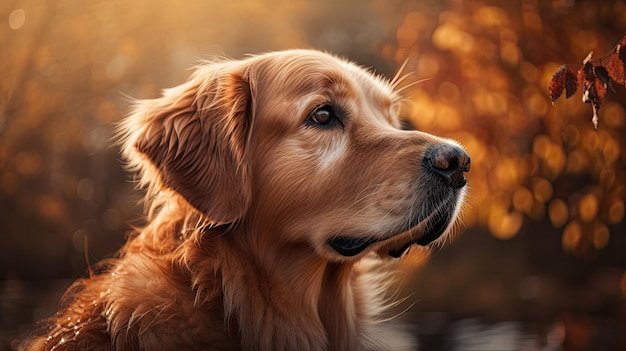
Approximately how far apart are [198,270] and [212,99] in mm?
760

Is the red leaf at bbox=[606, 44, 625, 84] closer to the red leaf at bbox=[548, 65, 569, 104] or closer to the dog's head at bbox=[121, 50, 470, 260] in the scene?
the red leaf at bbox=[548, 65, 569, 104]

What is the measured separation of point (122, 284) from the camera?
2.88 metres

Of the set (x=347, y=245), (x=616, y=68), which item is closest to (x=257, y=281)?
(x=347, y=245)

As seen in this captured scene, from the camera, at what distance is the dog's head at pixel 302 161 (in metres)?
2.82

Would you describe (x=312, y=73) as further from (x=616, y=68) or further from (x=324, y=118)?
(x=616, y=68)

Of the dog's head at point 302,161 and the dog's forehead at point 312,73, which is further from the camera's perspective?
the dog's forehead at point 312,73

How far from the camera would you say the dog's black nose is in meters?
2.75

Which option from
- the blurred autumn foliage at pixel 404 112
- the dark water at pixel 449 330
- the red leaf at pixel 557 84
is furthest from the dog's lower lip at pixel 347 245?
the dark water at pixel 449 330

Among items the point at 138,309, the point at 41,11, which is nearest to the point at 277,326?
the point at 138,309

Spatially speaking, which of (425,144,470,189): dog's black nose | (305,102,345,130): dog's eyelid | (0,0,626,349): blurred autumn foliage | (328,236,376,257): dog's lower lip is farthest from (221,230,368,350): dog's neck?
(0,0,626,349): blurred autumn foliage

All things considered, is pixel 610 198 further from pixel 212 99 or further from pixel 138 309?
pixel 138 309

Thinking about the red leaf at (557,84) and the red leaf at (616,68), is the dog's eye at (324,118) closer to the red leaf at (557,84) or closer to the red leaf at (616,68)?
the red leaf at (557,84)

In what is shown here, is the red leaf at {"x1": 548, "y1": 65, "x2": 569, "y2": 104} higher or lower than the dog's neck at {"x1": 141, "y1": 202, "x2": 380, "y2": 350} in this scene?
higher

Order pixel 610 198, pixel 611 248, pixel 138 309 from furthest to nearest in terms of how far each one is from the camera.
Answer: pixel 611 248 → pixel 610 198 → pixel 138 309
